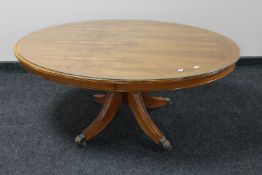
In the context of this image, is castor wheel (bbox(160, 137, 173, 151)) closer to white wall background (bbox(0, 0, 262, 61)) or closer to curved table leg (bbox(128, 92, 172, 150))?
curved table leg (bbox(128, 92, 172, 150))

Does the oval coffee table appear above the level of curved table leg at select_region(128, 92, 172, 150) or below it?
above

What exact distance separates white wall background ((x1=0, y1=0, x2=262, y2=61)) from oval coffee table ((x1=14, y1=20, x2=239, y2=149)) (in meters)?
0.44

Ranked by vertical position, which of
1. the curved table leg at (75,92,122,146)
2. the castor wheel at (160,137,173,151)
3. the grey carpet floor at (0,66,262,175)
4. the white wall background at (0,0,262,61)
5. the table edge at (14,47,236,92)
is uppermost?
the table edge at (14,47,236,92)

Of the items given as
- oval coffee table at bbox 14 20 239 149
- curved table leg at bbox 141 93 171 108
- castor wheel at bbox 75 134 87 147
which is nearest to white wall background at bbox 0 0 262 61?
oval coffee table at bbox 14 20 239 149

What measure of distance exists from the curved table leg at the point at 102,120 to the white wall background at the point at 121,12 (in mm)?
950

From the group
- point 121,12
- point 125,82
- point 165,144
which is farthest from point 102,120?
point 121,12

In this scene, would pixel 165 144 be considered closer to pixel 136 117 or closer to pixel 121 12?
pixel 136 117

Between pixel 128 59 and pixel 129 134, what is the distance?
1.91 ft

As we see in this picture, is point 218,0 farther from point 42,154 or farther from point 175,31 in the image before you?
point 42,154

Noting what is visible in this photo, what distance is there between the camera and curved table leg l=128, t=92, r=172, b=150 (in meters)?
1.72

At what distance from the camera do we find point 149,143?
1791 mm

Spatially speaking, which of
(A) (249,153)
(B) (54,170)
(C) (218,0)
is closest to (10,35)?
(B) (54,170)

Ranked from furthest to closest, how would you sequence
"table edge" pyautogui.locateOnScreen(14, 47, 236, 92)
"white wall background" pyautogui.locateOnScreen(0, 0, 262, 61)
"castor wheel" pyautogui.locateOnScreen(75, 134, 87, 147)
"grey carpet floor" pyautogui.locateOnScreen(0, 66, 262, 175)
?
1. "white wall background" pyautogui.locateOnScreen(0, 0, 262, 61)
2. "castor wheel" pyautogui.locateOnScreen(75, 134, 87, 147)
3. "grey carpet floor" pyautogui.locateOnScreen(0, 66, 262, 175)
4. "table edge" pyautogui.locateOnScreen(14, 47, 236, 92)

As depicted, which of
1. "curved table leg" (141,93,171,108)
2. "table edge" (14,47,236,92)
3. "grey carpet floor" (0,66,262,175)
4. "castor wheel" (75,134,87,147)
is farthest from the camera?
"curved table leg" (141,93,171,108)
